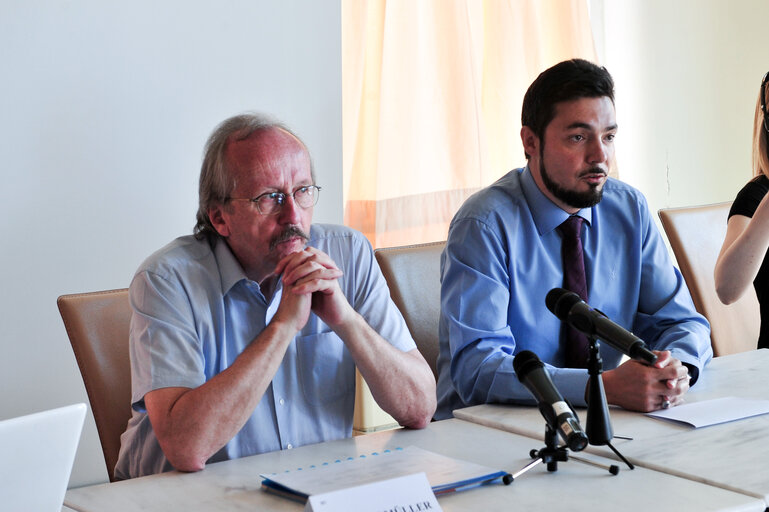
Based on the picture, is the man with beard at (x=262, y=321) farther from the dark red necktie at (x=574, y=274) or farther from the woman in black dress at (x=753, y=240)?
the woman in black dress at (x=753, y=240)

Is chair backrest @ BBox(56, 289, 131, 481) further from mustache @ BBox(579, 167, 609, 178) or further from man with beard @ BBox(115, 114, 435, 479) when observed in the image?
mustache @ BBox(579, 167, 609, 178)

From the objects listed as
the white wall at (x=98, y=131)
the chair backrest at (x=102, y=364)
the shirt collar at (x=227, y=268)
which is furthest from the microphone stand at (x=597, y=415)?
the white wall at (x=98, y=131)

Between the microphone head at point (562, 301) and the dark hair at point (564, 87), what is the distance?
0.74 meters

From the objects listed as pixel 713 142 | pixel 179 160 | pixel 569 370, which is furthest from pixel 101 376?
pixel 713 142

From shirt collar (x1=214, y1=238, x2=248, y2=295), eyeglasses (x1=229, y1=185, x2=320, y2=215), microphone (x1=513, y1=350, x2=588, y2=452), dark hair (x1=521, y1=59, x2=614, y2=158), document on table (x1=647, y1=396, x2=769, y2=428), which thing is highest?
dark hair (x1=521, y1=59, x2=614, y2=158)

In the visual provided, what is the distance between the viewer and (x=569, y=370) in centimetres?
175

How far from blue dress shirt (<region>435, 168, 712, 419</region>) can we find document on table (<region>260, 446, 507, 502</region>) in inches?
16.6

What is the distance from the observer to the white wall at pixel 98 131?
8.14 feet

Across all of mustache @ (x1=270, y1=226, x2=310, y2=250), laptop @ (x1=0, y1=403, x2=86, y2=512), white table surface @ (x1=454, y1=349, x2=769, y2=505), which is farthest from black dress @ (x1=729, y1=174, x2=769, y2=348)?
laptop @ (x1=0, y1=403, x2=86, y2=512)

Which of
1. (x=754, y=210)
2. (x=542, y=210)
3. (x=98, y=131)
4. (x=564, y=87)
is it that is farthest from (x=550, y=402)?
(x=98, y=131)

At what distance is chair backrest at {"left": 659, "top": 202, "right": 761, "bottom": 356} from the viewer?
254 centimetres

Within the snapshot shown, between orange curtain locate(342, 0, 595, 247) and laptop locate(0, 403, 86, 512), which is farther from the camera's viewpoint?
orange curtain locate(342, 0, 595, 247)

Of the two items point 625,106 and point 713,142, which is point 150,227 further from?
point 713,142

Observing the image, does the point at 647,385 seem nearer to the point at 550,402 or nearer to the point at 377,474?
the point at 550,402
